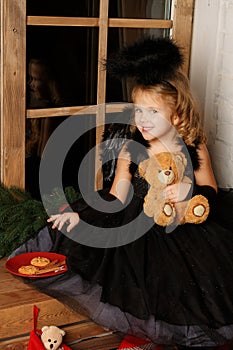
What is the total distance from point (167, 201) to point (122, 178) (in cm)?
20

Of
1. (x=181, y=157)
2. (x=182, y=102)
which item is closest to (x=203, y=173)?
(x=181, y=157)

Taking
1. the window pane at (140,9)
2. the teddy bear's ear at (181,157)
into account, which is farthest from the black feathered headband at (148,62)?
the window pane at (140,9)

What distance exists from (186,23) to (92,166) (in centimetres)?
63

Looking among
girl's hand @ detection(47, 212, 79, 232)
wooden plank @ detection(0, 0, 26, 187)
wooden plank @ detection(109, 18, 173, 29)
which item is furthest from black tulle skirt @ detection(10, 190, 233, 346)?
wooden plank @ detection(109, 18, 173, 29)

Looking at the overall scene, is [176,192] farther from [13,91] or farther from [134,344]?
[13,91]

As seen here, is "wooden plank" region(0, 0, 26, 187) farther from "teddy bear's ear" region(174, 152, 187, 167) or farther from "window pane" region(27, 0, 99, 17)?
"teddy bear's ear" region(174, 152, 187, 167)

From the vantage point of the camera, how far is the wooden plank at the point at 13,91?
6.94 feet

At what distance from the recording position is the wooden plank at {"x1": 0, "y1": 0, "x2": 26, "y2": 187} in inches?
83.3

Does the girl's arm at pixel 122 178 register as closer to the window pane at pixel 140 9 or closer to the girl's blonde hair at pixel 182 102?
the girl's blonde hair at pixel 182 102

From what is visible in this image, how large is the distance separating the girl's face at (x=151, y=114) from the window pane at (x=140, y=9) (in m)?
0.41

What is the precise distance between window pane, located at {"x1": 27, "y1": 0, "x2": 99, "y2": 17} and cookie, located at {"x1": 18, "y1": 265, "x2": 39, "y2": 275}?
809mm

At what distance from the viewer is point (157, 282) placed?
5.97 feet

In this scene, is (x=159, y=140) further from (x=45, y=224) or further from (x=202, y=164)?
(x=45, y=224)

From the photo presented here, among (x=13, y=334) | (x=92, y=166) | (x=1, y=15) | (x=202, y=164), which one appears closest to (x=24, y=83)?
(x=1, y=15)
